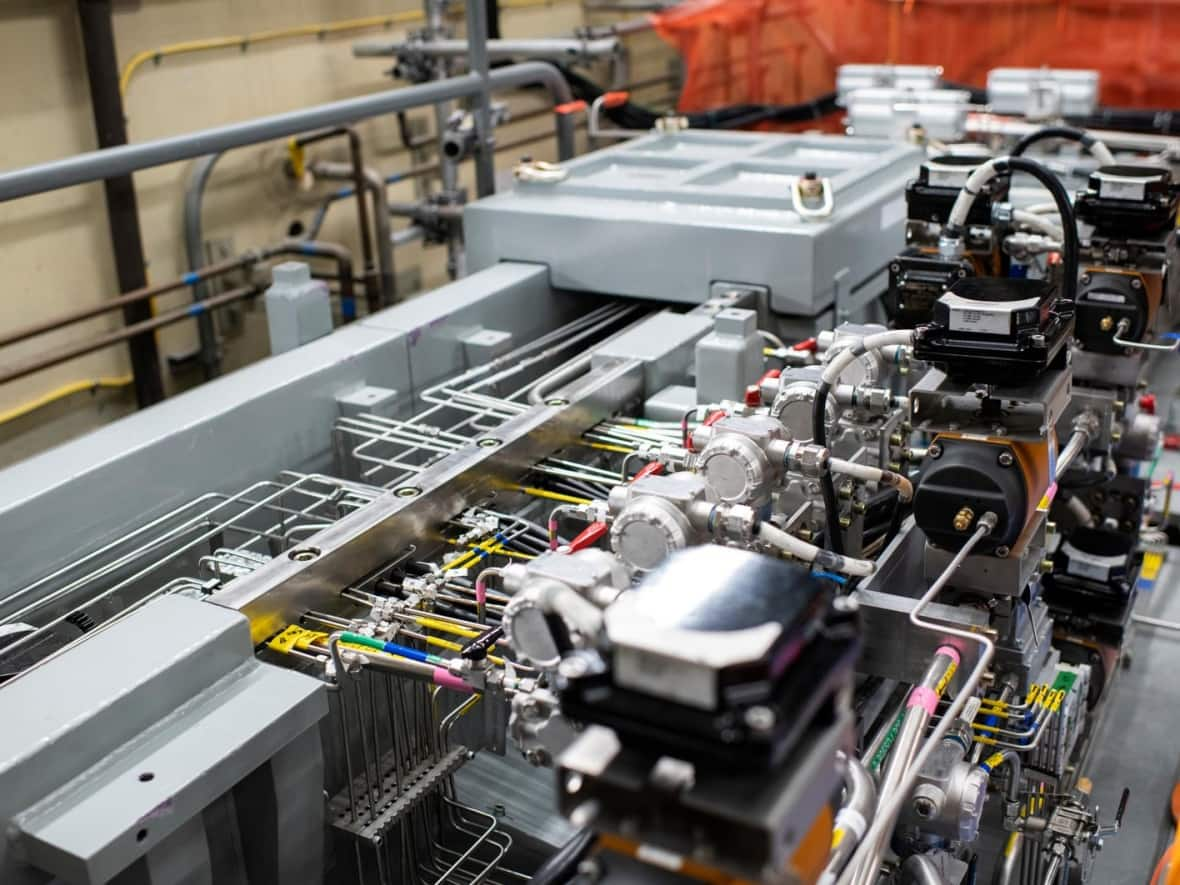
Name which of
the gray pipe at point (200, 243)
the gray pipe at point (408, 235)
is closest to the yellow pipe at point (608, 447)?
the gray pipe at point (200, 243)

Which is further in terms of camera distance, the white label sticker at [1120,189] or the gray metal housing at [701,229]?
the gray metal housing at [701,229]

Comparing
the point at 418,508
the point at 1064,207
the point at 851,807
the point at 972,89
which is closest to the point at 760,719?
the point at 851,807

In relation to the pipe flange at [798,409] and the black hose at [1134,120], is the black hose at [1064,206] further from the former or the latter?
the black hose at [1134,120]

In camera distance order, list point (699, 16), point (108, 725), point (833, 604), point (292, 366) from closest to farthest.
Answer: point (833, 604), point (108, 725), point (292, 366), point (699, 16)

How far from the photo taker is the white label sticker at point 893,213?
2.67 meters

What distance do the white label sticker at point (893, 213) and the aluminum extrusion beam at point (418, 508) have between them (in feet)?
2.77

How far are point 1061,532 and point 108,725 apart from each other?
1.85 m

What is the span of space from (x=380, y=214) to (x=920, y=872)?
140 inches

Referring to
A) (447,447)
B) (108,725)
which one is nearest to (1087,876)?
(447,447)

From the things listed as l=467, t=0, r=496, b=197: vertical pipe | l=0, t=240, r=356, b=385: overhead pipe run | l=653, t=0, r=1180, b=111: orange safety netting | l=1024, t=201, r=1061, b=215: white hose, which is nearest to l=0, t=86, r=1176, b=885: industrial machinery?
l=1024, t=201, r=1061, b=215: white hose

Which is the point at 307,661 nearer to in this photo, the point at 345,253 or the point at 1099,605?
the point at 1099,605

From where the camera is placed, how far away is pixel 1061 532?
Result: 2447 millimetres

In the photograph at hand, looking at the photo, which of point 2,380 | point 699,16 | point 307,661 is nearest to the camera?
point 307,661

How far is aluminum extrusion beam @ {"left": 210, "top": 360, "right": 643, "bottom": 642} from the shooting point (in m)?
1.44
